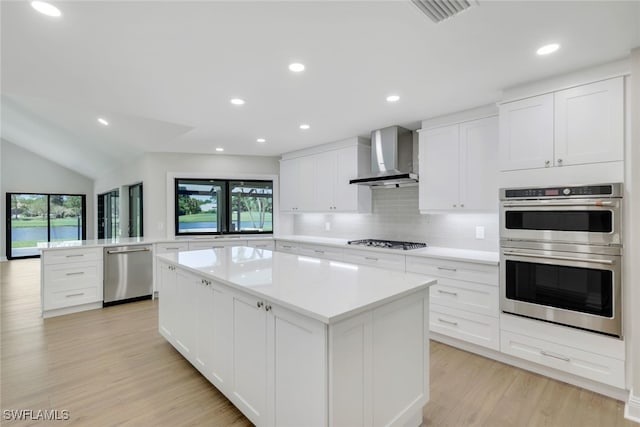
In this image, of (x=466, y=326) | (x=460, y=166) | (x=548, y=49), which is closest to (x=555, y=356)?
(x=466, y=326)

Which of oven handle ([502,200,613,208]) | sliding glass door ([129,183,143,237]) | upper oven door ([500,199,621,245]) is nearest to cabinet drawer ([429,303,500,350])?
upper oven door ([500,199,621,245])

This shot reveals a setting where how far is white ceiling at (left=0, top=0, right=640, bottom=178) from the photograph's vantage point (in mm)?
1640

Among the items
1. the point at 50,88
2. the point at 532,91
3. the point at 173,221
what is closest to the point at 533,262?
the point at 532,91

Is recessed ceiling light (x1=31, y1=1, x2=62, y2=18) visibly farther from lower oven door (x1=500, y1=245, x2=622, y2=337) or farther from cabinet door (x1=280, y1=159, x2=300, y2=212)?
cabinet door (x1=280, y1=159, x2=300, y2=212)

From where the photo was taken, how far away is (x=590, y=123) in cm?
222

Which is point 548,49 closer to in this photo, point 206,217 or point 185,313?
point 185,313

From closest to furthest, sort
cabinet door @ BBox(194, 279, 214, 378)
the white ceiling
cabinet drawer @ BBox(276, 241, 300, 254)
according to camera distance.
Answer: the white ceiling → cabinet door @ BBox(194, 279, 214, 378) → cabinet drawer @ BBox(276, 241, 300, 254)

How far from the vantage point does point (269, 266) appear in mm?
2412

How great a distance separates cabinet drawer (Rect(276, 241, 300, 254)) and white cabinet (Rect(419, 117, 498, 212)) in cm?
223

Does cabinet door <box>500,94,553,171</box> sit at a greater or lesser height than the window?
greater

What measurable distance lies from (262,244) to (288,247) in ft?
1.70

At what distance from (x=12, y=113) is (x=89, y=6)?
19.0ft

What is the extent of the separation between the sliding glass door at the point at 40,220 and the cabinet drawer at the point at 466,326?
428 inches

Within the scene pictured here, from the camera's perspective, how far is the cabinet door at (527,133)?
7.93 feet
